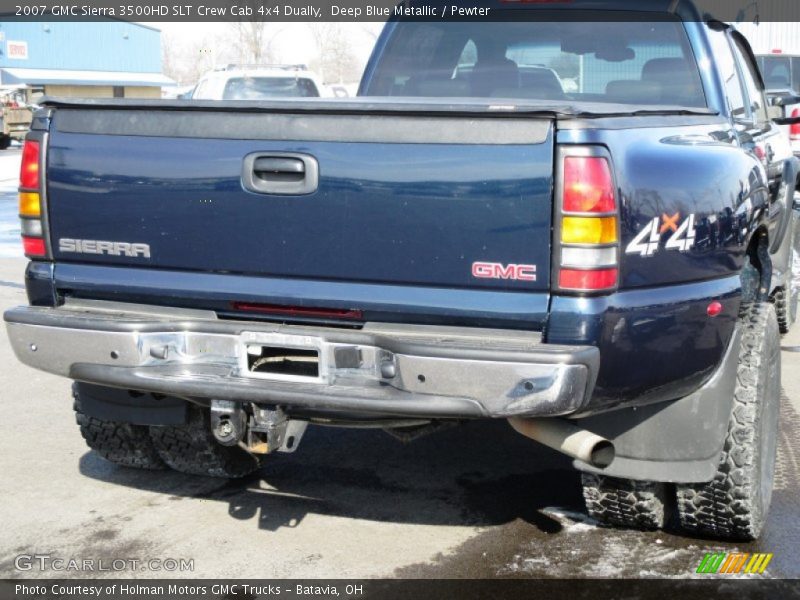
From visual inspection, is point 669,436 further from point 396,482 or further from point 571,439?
point 396,482

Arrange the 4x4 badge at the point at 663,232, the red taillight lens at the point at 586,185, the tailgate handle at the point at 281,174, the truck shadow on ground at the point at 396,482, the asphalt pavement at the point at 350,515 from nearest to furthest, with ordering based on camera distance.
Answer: the red taillight lens at the point at 586,185 → the 4x4 badge at the point at 663,232 → the tailgate handle at the point at 281,174 → the asphalt pavement at the point at 350,515 → the truck shadow on ground at the point at 396,482

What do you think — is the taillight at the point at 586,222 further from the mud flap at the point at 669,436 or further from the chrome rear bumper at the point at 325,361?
the mud flap at the point at 669,436

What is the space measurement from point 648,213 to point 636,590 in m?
1.25

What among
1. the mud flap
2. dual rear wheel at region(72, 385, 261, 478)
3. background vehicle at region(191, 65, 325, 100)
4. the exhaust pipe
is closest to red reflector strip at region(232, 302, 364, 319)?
the exhaust pipe

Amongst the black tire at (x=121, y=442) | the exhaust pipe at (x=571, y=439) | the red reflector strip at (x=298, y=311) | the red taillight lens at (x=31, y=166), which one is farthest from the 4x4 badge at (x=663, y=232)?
the black tire at (x=121, y=442)

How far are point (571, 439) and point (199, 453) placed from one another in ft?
5.57

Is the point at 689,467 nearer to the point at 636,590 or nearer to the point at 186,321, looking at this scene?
the point at 636,590

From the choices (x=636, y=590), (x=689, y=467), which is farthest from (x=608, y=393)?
(x=636, y=590)

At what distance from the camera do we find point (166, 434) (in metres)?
4.35

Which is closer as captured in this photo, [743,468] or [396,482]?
[743,468]

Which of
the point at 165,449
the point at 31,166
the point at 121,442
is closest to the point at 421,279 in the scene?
the point at 31,166

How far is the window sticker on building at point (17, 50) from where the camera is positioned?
49.8 meters

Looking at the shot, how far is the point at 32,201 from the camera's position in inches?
144

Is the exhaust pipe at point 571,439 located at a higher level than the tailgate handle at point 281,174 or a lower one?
lower
